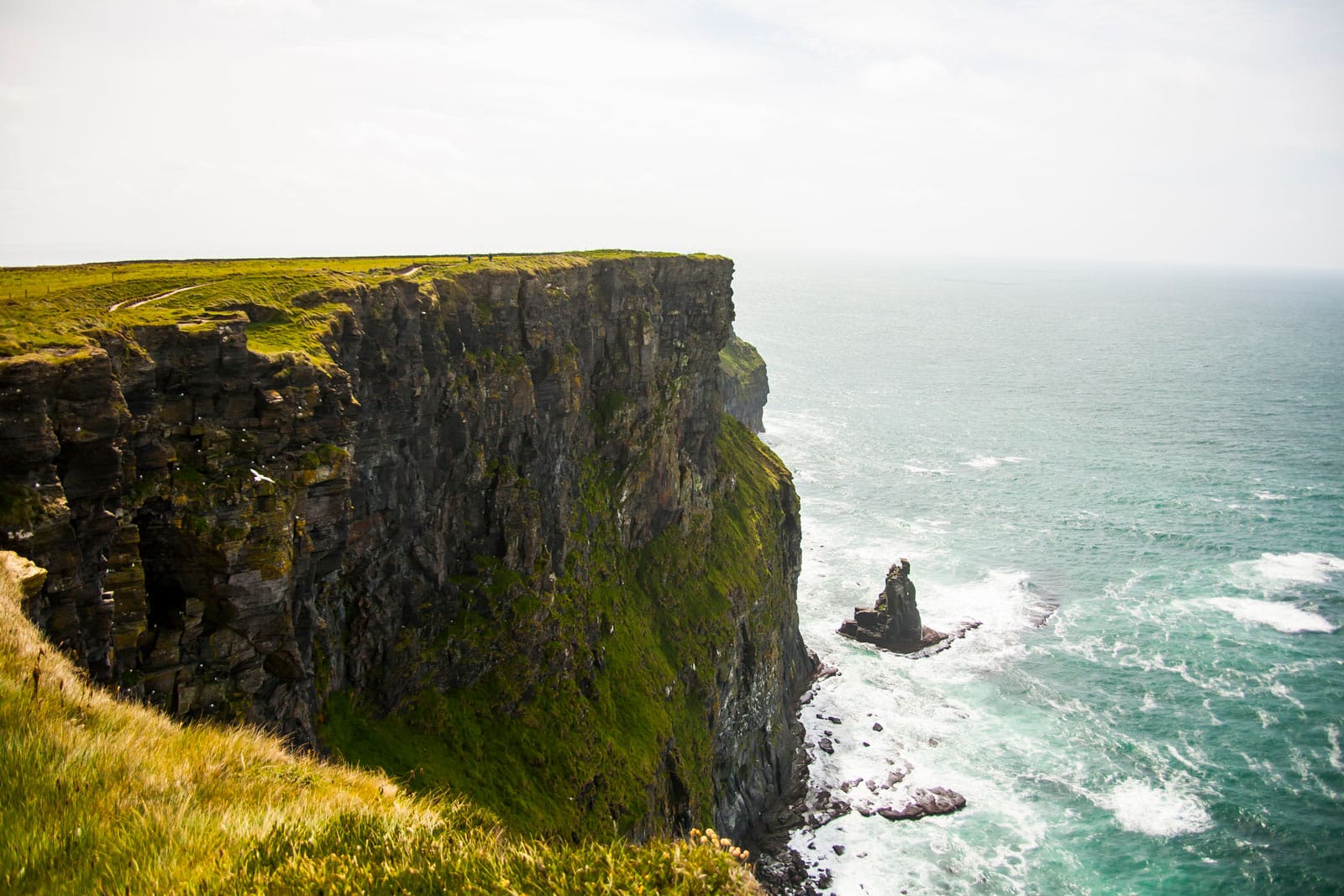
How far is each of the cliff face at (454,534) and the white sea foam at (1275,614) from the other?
55.2m

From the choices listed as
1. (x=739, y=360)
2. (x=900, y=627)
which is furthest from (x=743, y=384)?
(x=900, y=627)

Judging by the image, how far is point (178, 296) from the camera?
3556 centimetres

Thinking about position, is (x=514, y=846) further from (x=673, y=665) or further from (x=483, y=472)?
(x=673, y=665)

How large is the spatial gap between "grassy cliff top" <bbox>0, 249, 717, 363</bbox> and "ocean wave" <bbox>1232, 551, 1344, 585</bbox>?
105 metres

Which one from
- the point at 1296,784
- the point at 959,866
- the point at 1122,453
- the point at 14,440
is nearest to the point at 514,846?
the point at 14,440

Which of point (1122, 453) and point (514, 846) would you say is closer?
point (514, 846)

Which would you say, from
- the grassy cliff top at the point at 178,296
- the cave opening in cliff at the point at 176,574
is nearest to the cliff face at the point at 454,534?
the cave opening in cliff at the point at 176,574

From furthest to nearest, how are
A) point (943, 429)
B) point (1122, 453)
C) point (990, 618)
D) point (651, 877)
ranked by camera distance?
point (943, 429)
point (1122, 453)
point (990, 618)
point (651, 877)

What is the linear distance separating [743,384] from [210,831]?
144995 mm

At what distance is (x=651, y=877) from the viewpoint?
45.9 feet

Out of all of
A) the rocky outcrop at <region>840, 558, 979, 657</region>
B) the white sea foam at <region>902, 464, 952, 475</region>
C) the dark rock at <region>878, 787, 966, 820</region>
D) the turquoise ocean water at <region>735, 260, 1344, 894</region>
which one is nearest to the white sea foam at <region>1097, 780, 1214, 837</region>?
the turquoise ocean water at <region>735, 260, 1344, 894</region>

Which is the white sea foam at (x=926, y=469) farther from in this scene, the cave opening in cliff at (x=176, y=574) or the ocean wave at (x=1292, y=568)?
the cave opening in cliff at (x=176, y=574)

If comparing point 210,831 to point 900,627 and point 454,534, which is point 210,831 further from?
point 900,627

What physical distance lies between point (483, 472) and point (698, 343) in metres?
32.2
